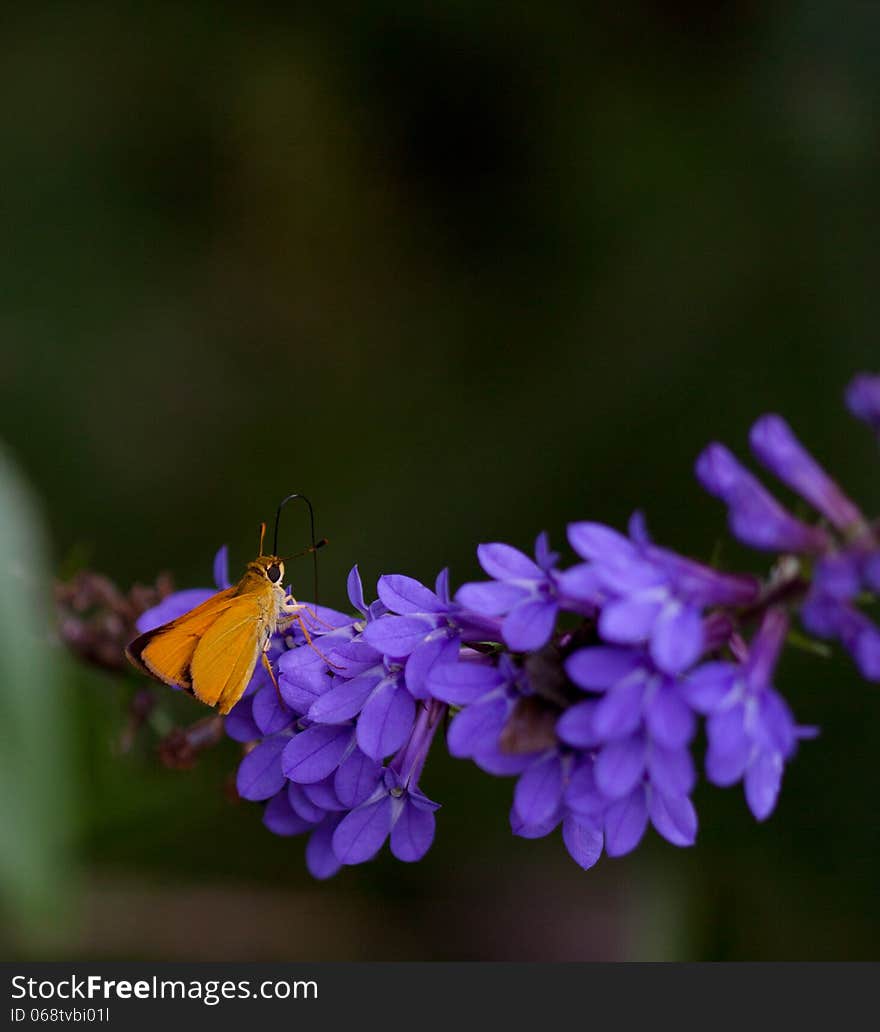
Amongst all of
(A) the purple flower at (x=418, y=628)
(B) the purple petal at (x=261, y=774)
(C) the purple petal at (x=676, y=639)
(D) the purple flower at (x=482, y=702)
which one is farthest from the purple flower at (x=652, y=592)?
(B) the purple petal at (x=261, y=774)

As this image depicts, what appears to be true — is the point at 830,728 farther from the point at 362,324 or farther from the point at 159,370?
the point at 159,370

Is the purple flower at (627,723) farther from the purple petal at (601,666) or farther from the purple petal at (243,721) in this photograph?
the purple petal at (243,721)

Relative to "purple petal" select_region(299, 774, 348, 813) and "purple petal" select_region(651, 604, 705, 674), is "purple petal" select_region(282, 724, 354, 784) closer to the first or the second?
"purple petal" select_region(299, 774, 348, 813)

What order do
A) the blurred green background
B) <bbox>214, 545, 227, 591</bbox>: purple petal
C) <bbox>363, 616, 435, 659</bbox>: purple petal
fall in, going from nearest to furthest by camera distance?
1. <bbox>363, 616, 435, 659</bbox>: purple petal
2. <bbox>214, 545, 227, 591</bbox>: purple petal
3. the blurred green background

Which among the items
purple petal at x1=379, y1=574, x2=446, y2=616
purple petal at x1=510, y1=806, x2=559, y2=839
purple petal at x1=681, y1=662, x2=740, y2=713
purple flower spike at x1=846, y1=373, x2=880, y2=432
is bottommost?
purple petal at x1=510, y1=806, x2=559, y2=839

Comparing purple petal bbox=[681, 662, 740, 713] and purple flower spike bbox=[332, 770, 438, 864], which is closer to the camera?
purple petal bbox=[681, 662, 740, 713]

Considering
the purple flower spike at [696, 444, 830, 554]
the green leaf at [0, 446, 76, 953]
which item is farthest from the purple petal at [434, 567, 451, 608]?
the green leaf at [0, 446, 76, 953]

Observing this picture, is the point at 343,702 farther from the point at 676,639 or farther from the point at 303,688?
the point at 676,639
